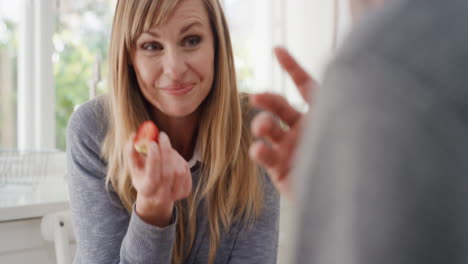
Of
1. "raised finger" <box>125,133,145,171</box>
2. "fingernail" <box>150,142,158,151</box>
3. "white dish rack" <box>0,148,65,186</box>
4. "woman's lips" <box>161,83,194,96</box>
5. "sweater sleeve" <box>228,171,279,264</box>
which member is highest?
"woman's lips" <box>161,83,194,96</box>

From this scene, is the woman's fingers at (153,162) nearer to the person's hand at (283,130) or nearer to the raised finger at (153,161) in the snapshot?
the raised finger at (153,161)

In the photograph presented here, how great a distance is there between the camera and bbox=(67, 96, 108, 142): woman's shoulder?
1.16 meters

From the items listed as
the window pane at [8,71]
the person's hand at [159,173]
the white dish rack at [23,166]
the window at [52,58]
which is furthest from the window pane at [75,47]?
the person's hand at [159,173]

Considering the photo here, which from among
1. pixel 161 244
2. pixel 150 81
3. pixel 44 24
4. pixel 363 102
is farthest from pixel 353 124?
pixel 44 24

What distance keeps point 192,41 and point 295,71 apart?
0.51m

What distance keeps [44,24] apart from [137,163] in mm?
1418

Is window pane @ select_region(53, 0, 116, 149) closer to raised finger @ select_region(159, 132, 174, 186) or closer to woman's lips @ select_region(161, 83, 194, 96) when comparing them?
woman's lips @ select_region(161, 83, 194, 96)

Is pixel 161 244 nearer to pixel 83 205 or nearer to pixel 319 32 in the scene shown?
pixel 83 205

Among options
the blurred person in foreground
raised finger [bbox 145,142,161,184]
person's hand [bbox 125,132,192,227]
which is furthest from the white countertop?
the blurred person in foreground

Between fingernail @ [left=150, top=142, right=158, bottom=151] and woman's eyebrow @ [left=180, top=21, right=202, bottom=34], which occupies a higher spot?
woman's eyebrow @ [left=180, top=21, right=202, bottom=34]

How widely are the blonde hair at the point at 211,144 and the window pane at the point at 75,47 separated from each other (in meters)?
0.97

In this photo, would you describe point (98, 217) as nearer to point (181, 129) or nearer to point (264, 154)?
point (181, 129)

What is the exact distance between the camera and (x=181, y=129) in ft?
4.02

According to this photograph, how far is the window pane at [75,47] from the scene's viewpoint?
210cm
